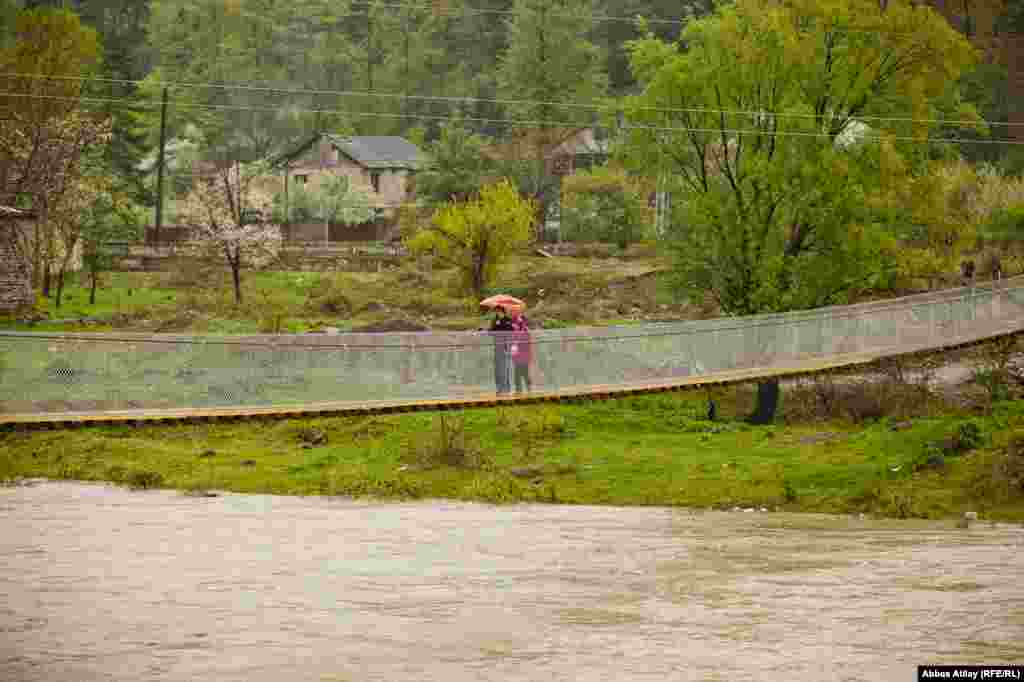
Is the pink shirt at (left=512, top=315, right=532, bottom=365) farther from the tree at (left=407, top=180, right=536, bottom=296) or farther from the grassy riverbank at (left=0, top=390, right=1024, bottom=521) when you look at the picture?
the tree at (left=407, top=180, right=536, bottom=296)

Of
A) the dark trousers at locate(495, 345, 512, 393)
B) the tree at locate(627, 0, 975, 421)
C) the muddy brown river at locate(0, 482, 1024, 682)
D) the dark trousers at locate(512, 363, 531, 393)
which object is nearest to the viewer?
the muddy brown river at locate(0, 482, 1024, 682)

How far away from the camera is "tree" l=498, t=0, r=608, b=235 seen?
88188mm

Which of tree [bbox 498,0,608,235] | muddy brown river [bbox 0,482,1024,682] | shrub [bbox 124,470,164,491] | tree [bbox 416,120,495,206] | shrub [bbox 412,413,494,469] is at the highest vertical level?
tree [bbox 498,0,608,235]

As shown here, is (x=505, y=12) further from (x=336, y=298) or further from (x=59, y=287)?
(x=59, y=287)

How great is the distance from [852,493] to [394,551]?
9329 millimetres

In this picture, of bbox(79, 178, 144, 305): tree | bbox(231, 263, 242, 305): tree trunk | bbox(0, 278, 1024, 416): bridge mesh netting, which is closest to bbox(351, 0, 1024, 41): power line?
bbox(79, 178, 144, 305): tree

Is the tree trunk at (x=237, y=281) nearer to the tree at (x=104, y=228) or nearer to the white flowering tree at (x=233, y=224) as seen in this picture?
the white flowering tree at (x=233, y=224)

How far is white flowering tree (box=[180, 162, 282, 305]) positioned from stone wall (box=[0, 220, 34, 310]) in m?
9.10

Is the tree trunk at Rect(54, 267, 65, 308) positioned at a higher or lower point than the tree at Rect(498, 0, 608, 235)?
lower

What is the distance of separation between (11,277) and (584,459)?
65.6ft

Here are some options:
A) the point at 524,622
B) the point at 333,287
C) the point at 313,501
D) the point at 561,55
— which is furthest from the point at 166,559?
the point at 561,55

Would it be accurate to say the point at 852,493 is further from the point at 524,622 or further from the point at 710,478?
the point at 524,622

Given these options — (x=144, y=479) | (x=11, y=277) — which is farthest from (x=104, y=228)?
(x=144, y=479)

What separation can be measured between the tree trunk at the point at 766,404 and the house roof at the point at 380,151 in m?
47.0
